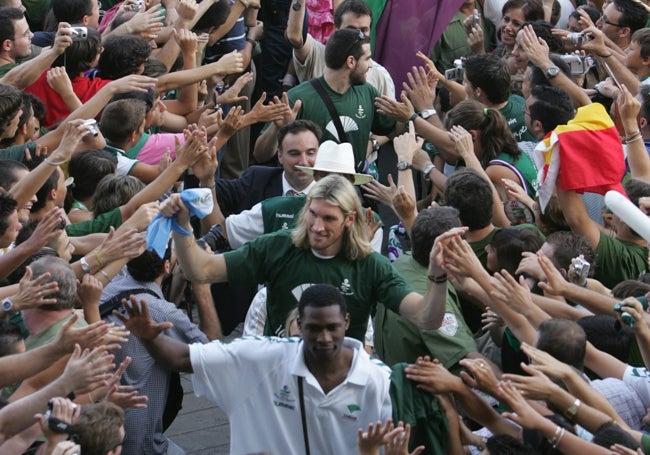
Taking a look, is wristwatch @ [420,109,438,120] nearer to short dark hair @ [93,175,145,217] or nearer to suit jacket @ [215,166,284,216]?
suit jacket @ [215,166,284,216]

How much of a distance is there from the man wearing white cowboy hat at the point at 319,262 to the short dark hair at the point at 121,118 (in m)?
2.12

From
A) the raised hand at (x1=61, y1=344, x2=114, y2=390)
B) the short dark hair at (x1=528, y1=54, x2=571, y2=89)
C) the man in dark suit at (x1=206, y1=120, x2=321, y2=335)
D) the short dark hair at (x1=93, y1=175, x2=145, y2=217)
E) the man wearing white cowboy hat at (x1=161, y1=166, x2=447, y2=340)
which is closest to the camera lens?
the raised hand at (x1=61, y1=344, x2=114, y2=390)

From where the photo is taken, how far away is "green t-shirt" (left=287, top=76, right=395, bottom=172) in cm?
891

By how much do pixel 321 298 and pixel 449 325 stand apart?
103 centimetres

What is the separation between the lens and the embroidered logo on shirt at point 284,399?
555 centimetres

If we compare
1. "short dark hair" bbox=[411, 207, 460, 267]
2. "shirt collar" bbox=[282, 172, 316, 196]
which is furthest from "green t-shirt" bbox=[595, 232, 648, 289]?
"shirt collar" bbox=[282, 172, 316, 196]

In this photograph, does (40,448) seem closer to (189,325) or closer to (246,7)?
(189,325)

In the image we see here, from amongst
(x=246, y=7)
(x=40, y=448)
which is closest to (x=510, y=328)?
(x=40, y=448)

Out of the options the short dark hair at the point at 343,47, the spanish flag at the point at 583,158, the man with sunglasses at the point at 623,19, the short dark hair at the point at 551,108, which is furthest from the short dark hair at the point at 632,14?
the spanish flag at the point at 583,158

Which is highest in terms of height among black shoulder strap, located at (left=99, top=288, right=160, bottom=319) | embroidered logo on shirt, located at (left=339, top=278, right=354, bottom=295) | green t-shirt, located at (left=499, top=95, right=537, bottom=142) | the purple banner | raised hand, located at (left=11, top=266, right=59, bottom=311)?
raised hand, located at (left=11, top=266, right=59, bottom=311)

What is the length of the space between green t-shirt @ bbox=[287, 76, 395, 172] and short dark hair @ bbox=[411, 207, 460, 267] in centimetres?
253

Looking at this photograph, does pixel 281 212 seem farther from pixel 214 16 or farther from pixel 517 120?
pixel 214 16

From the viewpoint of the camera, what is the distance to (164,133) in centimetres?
902

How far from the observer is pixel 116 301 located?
639 cm
